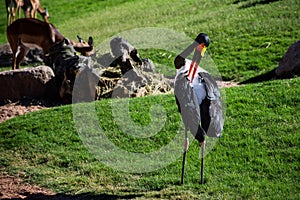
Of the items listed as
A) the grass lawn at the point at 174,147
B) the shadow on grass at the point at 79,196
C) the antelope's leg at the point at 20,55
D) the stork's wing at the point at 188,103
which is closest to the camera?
the stork's wing at the point at 188,103

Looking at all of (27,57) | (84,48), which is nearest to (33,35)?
(84,48)

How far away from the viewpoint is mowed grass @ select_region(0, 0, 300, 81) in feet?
45.4

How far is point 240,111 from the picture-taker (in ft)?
29.7

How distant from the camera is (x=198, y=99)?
6.61 metres

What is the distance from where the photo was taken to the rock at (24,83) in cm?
1169

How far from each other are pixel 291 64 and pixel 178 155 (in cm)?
438

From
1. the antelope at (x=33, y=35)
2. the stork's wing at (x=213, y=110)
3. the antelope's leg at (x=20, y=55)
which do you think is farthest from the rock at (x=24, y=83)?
the stork's wing at (x=213, y=110)

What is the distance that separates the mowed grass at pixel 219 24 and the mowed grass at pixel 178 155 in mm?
3486

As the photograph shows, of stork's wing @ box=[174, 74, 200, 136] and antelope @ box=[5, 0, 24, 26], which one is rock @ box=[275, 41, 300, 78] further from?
antelope @ box=[5, 0, 24, 26]

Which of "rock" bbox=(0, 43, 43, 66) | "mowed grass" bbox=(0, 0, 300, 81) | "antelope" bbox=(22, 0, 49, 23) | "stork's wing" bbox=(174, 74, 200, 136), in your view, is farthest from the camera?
"antelope" bbox=(22, 0, 49, 23)

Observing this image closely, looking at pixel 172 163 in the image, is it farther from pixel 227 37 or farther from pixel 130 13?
pixel 130 13

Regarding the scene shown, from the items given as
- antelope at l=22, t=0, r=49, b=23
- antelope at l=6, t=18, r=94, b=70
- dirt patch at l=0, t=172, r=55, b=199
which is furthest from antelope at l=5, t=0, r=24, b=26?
dirt patch at l=0, t=172, r=55, b=199

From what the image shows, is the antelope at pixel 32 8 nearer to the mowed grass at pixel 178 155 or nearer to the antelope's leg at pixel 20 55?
the antelope's leg at pixel 20 55

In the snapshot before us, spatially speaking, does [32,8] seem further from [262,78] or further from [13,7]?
[262,78]
